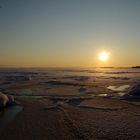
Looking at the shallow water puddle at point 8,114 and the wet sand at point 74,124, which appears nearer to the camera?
the wet sand at point 74,124

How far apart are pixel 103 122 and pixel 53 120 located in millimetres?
1630

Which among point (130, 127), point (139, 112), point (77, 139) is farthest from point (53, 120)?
point (139, 112)

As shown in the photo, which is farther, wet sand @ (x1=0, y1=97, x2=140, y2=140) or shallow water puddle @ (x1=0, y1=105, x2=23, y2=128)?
shallow water puddle @ (x1=0, y1=105, x2=23, y2=128)

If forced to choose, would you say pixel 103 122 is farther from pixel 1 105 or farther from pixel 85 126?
pixel 1 105

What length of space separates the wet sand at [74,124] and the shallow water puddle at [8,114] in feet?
0.56

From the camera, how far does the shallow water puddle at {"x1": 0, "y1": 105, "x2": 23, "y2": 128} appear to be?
5.57 metres

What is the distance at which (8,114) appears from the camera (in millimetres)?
6465

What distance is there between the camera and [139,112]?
670 centimetres

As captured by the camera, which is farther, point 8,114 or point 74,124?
point 8,114

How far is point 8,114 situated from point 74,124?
266cm

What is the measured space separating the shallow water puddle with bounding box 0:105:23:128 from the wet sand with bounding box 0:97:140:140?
17cm

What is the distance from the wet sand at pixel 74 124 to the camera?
178 inches

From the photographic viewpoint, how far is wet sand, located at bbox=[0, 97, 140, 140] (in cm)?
451

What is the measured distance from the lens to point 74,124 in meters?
5.36
